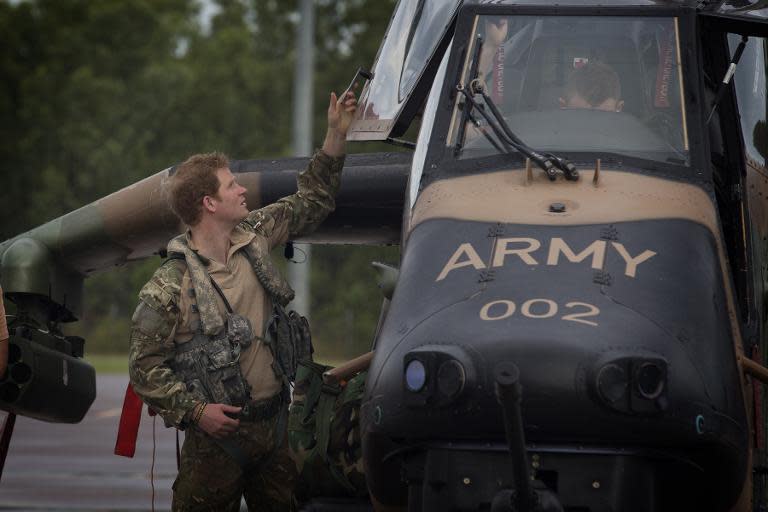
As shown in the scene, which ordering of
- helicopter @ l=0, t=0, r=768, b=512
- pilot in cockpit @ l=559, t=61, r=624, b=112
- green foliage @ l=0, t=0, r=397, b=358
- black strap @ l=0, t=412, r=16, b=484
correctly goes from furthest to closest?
green foliage @ l=0, t=0, r=397, b=358
black strap @ l=0, t=412, r=16, b=484
pilot in cockpit @ l=559, t=61, r=624, b=112
helicopter @ l=0, t=0, r=768, b=512

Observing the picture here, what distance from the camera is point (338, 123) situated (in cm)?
735

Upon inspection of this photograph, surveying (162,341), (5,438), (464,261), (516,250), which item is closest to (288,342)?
(162,341)

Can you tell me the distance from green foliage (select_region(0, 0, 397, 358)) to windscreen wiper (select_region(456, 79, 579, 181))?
3455 centimetres

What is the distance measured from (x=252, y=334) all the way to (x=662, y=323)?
1986mm

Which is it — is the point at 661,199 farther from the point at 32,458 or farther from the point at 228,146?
the point at 228,146

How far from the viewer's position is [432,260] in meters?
5.80

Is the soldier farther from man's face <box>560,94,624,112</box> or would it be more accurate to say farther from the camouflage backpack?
man's face <box>560,94,624,112</box>

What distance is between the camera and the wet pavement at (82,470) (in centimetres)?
1247

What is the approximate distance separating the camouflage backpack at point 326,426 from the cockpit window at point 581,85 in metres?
1.37

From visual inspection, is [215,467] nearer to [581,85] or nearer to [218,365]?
[218,365]

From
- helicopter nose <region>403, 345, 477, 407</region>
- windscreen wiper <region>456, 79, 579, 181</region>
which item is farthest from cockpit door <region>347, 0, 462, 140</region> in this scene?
helicopter nose <region>403, 345, 477, 407</region>

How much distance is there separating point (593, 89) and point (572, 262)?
4.33 ft

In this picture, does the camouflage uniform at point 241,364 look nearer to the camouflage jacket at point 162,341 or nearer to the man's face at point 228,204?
the camouflage jacket at point 162,341

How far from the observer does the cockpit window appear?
6422mm
